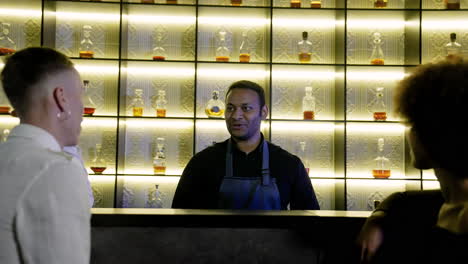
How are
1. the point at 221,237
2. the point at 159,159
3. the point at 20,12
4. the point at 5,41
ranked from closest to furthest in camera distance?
1. the point at 221,237
2. the point at 5,41
3. the point at 159,159
4. the point at 20,12

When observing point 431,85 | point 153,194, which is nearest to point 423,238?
point 431,85

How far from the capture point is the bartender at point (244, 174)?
217cm

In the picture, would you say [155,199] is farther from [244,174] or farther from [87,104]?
[244,174]

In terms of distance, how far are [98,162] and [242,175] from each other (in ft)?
6.13

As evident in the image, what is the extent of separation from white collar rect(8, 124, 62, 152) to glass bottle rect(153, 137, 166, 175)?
293 centimetres

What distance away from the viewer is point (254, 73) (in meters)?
3.98

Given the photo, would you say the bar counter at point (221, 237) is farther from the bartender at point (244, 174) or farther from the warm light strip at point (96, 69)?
the warm light strip at point (96, 69)

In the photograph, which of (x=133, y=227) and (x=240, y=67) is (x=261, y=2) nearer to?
(x=240, y=67)

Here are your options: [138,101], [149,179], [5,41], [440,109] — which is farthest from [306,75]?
[440,109]

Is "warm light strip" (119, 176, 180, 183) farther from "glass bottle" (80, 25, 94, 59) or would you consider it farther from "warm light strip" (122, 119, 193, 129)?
"glass bottle" (80, 25, 94, 59)

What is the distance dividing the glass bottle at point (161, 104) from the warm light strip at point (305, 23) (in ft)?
3.82

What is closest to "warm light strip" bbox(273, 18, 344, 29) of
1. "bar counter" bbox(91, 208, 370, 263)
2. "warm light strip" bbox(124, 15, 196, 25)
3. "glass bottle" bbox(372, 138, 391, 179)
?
"warm light strip" bbox(124, 15, 196, 25)

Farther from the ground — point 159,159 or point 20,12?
point 20,12

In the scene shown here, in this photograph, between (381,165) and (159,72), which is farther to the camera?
(159,72)
